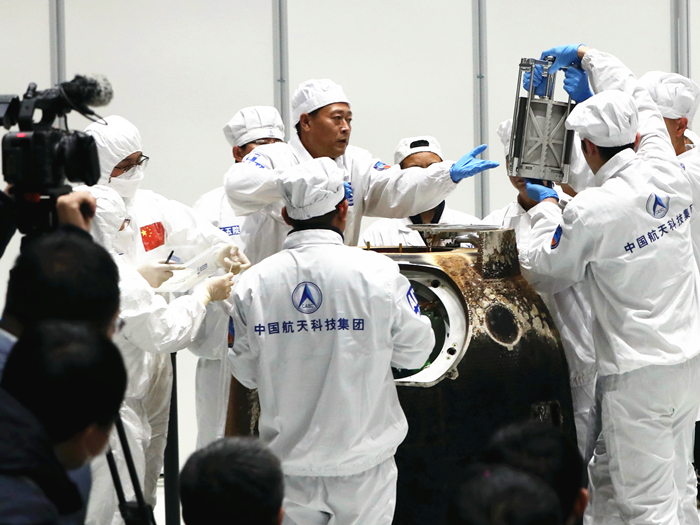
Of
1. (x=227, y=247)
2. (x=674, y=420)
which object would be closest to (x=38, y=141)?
(x=227, y=247)

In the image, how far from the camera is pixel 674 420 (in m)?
2.58

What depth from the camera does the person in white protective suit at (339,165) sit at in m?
2.80

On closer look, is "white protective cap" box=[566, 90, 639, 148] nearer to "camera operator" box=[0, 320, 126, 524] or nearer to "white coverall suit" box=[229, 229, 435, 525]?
"white coverall suit" box=[229, 229, 435, 525]

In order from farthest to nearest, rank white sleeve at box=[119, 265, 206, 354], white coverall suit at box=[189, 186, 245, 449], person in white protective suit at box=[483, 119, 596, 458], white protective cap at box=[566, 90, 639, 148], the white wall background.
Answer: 1. the white wall background
2. white coverall suit at box=[189, 186, 245, 449]
3. person in white protective suit at box=[483, 119, 596, 458]
4. white protective cap at box=[566, 90, 639, 148]
5. white sleeve at box=[119, 265, 206, 354]

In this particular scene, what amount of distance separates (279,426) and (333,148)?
1126 mm

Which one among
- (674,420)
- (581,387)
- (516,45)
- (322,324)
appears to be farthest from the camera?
(516,45)

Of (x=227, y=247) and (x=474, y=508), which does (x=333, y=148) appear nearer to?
(x=227, y=247)

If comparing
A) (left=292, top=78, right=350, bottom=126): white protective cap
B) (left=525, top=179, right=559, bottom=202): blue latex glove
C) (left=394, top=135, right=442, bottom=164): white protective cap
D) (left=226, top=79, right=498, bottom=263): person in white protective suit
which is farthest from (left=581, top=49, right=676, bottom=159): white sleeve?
(left=394, top=135, right=442, bottom=164): white protective cap

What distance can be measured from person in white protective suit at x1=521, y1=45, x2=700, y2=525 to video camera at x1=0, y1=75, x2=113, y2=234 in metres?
1.40

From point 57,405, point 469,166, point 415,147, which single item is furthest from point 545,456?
point 415,147

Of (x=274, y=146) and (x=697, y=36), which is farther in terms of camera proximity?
(x=697, y=36)

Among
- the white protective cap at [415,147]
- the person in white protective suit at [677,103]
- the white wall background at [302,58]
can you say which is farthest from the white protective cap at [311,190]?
the white wall background at [302,58]

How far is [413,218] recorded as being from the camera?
3.97 metres

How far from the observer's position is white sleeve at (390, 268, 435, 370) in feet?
6.96
